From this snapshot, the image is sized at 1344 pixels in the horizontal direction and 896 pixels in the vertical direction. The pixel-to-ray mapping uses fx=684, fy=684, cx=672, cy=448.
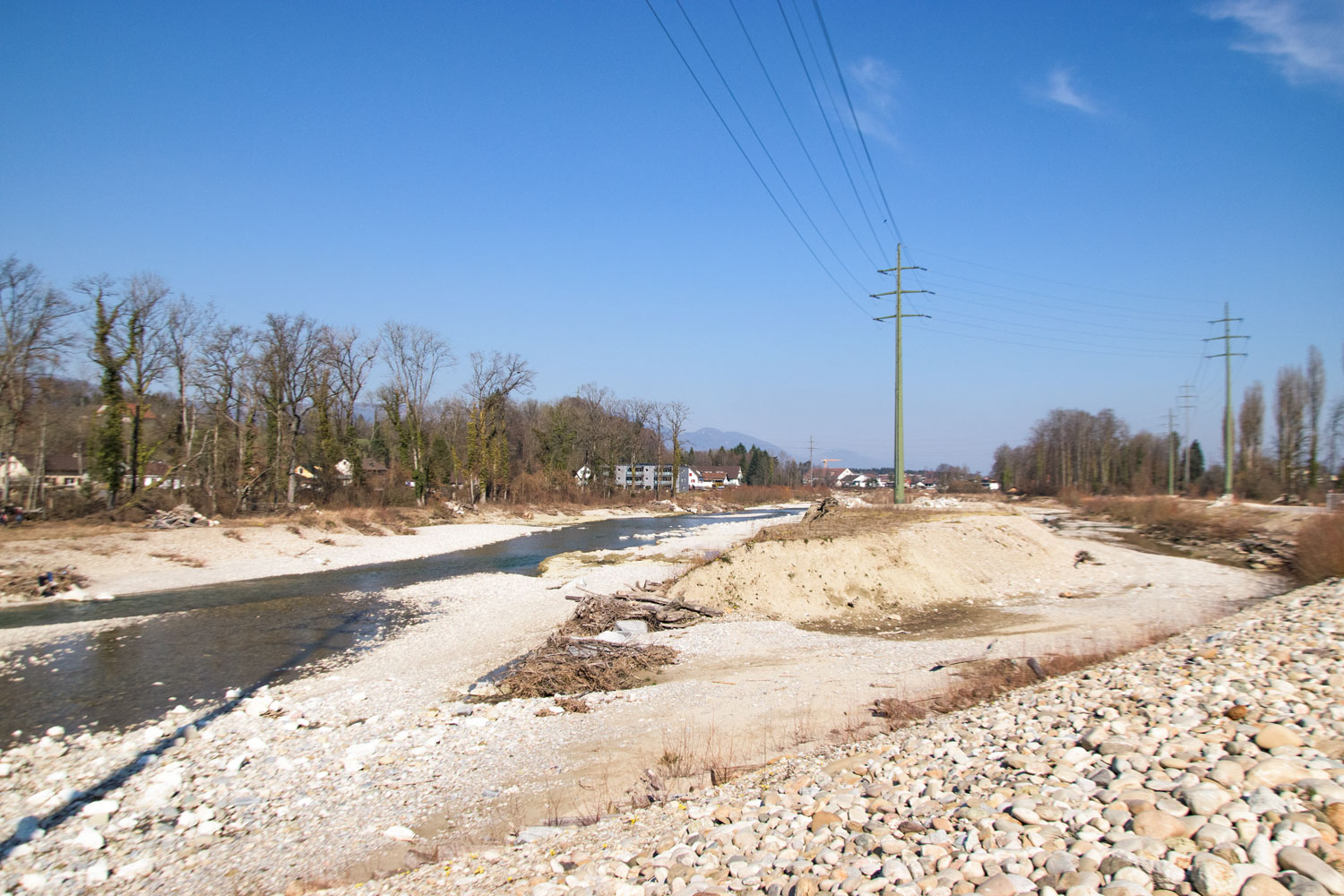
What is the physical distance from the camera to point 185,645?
17.9 m

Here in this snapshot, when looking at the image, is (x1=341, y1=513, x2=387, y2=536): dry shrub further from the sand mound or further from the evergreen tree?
the evergreen tree

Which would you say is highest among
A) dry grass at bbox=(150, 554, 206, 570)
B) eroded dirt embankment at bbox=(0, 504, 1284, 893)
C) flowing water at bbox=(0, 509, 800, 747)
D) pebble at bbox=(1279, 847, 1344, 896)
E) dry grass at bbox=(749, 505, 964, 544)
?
dry grass at bbox=(749, 505, 964, 544)

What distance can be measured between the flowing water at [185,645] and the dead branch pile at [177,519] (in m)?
12.8

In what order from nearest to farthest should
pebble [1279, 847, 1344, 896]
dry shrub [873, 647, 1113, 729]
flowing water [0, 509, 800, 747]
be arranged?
pebble [1279, 847, 1344, 896], dry shrub [873, 647, 1113, 729], flowing water [0, 509, 800, 747]

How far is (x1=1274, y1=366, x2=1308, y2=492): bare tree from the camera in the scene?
212ft

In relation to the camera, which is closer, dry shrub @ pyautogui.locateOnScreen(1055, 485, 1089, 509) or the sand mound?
the sand mound

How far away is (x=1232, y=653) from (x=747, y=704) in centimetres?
689

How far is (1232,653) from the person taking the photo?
9.07 metres

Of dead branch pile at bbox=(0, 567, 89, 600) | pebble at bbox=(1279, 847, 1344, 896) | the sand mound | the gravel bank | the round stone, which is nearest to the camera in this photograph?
pebble at bbox=(1279, 847, 1344, 896)

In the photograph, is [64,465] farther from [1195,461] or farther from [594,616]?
[1195,461]

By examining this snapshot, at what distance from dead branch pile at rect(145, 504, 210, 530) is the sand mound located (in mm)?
32077

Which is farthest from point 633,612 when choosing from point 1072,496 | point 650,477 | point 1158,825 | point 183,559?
point 650,477

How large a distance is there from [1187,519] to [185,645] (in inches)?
1918

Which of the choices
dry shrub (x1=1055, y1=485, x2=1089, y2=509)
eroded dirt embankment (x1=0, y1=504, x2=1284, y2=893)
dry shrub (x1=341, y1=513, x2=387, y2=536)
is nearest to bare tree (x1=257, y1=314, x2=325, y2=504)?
dry shrub (x1=341, y1=513, x2=387, y2=536)
